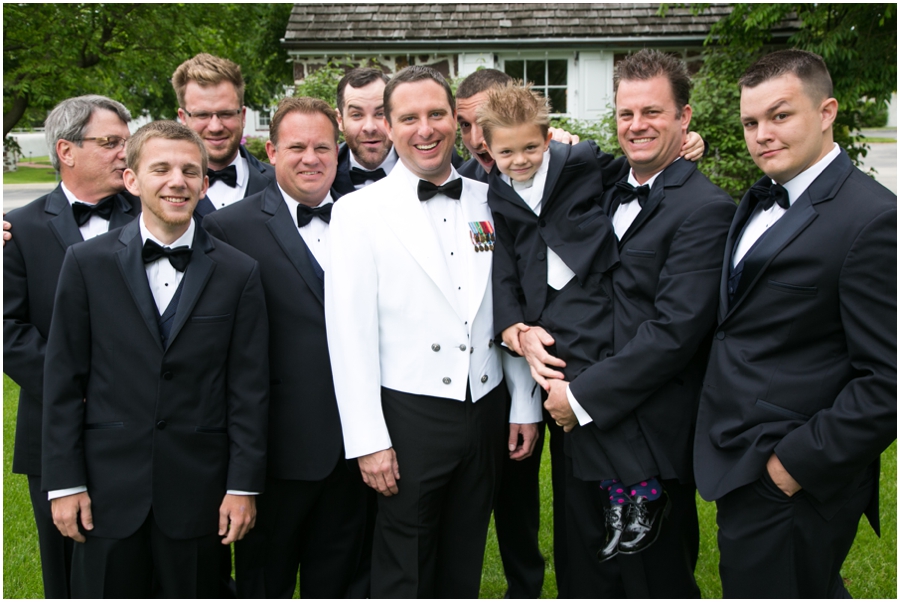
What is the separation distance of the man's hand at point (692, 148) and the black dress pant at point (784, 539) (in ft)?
4.73

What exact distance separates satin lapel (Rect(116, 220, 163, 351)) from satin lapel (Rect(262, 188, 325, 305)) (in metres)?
0.64

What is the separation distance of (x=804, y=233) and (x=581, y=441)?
130cm

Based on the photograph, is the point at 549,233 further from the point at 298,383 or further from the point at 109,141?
the point at 109,141

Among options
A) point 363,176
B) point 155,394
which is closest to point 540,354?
point 155,394

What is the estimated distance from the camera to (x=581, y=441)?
334cm

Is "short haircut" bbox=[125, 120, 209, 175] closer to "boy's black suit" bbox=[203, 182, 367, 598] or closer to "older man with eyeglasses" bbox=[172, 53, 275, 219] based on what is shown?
"boy's black suit" bbox=[203, 182, 367, 598]

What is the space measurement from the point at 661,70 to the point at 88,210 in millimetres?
2832

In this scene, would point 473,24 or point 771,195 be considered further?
point 473,24

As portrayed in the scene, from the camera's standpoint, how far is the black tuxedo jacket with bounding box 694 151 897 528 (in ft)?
8.59

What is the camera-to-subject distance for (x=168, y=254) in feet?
10.2


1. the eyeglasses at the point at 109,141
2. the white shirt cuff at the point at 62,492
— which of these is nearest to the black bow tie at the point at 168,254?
the eyeglasses at the point at 109,141

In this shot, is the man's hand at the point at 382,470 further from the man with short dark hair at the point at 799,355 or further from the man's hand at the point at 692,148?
the man's hand at the point at 692,148

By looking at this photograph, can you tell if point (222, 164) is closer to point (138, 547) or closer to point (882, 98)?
point (138, 547)

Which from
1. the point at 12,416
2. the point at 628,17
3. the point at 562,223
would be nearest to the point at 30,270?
the point at 562,223
